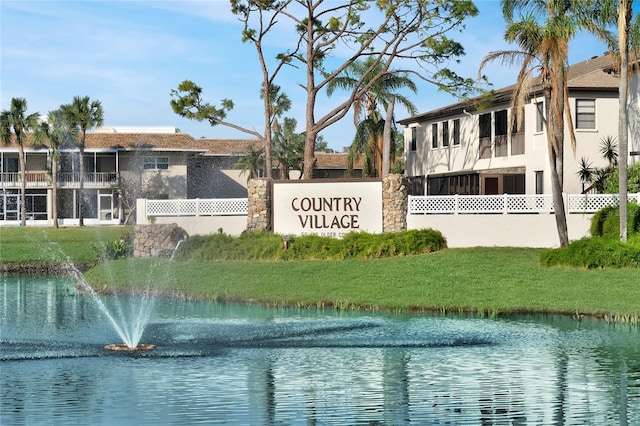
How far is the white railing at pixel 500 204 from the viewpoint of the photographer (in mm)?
35719

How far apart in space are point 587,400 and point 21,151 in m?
58.5

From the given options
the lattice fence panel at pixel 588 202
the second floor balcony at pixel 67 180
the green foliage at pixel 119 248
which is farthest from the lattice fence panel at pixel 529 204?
the second floor balcony at pixel 67 180

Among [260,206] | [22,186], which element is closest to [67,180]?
[22,186]

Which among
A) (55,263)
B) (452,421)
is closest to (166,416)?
(452,421)

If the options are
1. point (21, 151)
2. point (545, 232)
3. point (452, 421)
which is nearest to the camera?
point (452, 421)

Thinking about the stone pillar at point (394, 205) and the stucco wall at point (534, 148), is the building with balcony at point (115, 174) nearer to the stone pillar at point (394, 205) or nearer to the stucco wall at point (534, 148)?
the stucco wall at point (534, 148)

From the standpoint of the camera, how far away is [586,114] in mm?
40562

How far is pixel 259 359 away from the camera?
18031 millimetres

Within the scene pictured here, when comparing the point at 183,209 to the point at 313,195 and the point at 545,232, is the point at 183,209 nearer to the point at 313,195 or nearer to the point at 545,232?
the point at 313,195

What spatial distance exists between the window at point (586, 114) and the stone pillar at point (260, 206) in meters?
12.7

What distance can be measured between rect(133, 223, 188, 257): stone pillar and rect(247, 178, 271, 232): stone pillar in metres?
Result: 2.84

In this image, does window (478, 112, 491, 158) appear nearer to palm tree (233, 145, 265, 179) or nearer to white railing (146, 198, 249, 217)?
white railing (146, 198, 249, 217)

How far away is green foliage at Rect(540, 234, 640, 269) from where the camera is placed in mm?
28781

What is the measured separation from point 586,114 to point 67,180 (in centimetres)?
4110
